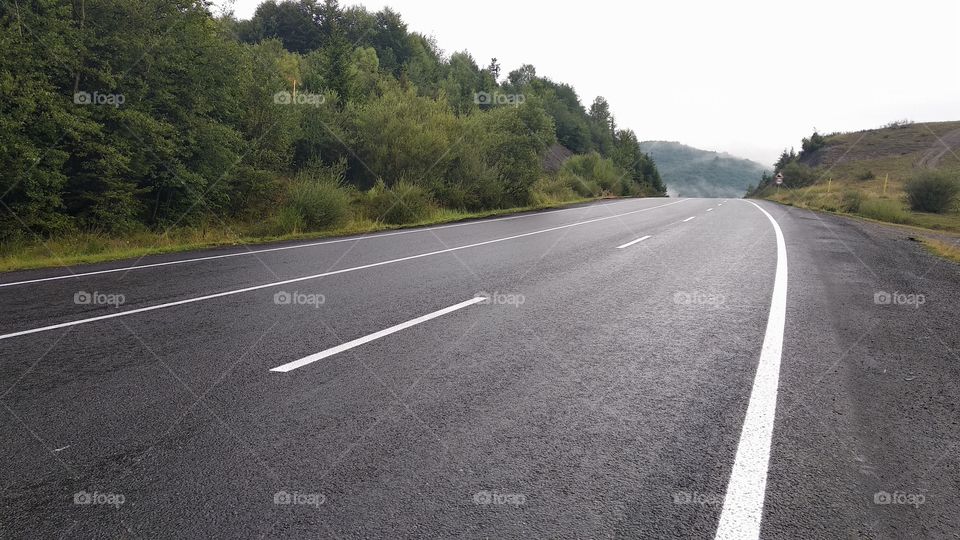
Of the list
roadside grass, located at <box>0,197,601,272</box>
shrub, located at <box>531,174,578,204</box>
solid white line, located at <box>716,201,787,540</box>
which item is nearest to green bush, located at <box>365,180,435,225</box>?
roadside grass, located at <box>0,197,601,272</box>

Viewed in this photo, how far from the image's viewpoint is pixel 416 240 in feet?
42.1

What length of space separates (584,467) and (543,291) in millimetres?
4424

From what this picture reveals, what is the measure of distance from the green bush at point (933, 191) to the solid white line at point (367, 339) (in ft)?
102

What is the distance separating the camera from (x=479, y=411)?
135 inches

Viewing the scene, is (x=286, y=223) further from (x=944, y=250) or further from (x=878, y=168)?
(x=878, y=168)

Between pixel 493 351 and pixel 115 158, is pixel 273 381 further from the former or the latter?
pixel 115 158

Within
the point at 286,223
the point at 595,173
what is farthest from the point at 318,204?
the point at 595,173

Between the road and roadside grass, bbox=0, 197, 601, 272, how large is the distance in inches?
117

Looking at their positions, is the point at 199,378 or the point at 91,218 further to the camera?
the point at 91,218

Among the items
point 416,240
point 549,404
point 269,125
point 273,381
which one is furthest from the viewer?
point 269,125

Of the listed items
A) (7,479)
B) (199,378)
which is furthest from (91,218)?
(7,479)

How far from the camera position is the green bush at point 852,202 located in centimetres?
2648

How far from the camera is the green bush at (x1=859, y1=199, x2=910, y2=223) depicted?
2297 cm

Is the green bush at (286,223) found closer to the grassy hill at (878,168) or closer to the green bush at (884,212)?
the grassy hill at (878,168)
